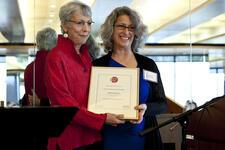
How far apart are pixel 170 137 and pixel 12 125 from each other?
7.01 feet

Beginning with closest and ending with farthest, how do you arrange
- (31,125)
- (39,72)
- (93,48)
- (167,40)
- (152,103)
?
(31,125) < (152,103) < (93,48) < (39,72) < (167,40)

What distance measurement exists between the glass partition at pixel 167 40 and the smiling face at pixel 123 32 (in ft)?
5.48

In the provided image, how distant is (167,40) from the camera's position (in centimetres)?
521

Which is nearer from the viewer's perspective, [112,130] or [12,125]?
[12,125]

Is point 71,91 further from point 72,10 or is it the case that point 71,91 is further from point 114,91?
point 72,10

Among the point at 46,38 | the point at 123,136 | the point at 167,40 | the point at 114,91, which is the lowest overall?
the point at 123,136

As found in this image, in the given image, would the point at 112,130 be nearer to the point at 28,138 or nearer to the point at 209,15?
the point at 28,138

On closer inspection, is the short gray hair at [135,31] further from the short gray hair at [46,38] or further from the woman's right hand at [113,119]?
the short gray hair at [46,38]

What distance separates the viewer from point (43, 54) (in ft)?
9.26

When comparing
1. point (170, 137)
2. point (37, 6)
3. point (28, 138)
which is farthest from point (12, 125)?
point (37, 6)

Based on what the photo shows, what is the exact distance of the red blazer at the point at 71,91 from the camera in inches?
65.7

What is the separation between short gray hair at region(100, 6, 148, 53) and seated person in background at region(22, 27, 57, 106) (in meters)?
0.69

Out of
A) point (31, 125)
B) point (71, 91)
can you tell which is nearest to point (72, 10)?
point (71, 91)

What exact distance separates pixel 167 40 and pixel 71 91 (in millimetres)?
3674
